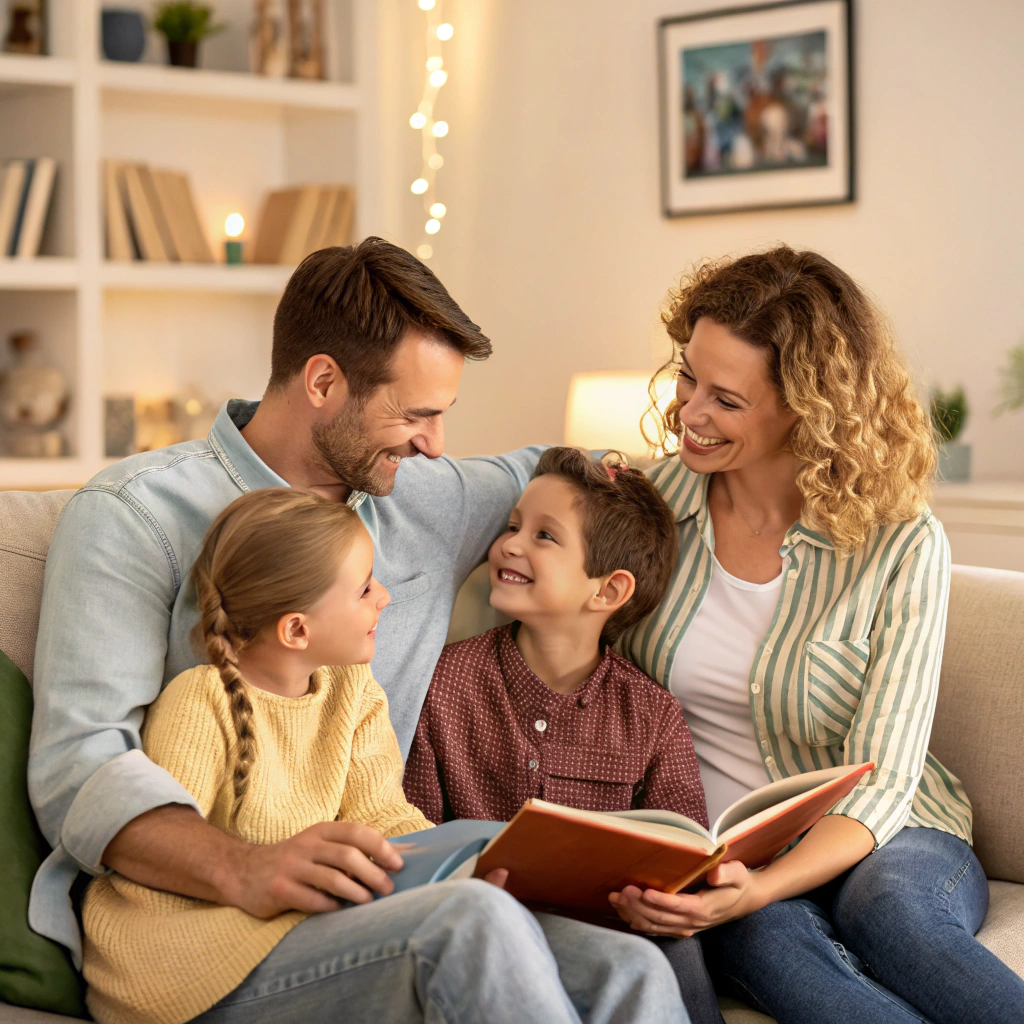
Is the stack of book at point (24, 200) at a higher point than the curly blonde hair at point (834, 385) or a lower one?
higher

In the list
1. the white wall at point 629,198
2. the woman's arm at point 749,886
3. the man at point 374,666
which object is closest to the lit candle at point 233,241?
the white wall at point 629,198

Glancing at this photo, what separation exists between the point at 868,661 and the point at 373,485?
68cm

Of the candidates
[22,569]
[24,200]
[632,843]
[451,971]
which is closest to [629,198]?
[24,200]

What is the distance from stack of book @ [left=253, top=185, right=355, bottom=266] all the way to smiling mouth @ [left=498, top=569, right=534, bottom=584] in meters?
2.39

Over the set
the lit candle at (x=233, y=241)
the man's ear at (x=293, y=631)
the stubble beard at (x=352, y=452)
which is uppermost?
the lit candle at (x=233, y=241)

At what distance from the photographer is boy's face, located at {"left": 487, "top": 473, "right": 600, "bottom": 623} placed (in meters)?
1.73

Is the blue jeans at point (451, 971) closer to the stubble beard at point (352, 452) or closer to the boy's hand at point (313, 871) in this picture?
the boy's hand at point (313, 871)

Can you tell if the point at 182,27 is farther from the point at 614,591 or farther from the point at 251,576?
the point at 251,576

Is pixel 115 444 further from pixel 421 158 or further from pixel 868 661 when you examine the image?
pixel 868 661

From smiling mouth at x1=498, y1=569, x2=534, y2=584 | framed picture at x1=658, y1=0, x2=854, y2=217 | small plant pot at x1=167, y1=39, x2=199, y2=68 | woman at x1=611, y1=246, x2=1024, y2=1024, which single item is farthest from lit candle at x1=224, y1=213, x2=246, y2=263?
smiling mouth at x1=498, y1=569, x2=534, y2=584

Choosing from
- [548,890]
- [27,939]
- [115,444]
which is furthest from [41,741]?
[115,444]

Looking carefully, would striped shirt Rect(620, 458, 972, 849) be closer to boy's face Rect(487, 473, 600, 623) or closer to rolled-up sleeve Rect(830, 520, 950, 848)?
rolled-up sleeve Rect(830, 520, 950, 848)

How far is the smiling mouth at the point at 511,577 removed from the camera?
1.75m

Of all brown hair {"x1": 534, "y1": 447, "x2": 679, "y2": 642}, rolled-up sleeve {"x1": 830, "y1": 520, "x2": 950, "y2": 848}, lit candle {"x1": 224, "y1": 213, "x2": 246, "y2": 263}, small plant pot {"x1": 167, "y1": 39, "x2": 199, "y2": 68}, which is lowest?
rolled-up sleeve {"x1": 830, "y1": 520, "x2": 950, "y2": 848}
